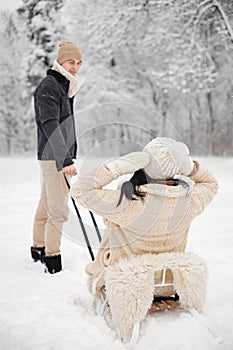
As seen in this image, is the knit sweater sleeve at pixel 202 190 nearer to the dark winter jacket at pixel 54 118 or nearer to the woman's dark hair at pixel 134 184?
the woman's dark hair at pixel 134 184

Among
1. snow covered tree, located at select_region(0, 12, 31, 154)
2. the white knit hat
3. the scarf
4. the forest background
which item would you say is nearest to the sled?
the white knit hat

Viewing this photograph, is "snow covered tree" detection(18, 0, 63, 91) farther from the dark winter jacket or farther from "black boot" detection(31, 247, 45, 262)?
"black boot" detection(31, 247, 45, 262)

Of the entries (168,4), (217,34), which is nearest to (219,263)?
(168,4)

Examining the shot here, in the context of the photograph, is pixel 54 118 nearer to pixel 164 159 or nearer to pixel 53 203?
pixel 53 203

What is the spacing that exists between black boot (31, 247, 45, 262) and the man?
6 centimetres

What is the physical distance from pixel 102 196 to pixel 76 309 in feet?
2.18

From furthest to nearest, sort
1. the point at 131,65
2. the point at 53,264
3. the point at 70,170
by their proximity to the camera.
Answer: the point at 131,65, the point at 53,264, the point at 70,170

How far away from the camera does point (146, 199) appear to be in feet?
6.11

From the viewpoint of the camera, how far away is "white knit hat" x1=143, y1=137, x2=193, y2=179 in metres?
1.88

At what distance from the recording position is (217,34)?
1292 cm

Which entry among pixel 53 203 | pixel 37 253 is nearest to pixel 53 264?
pixel 37 253

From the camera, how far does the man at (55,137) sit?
2859mm

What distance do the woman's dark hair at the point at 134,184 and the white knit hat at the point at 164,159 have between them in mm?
25

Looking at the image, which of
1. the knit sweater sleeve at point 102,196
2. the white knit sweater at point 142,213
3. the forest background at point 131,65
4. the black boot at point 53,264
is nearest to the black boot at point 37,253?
the black boot at point 53,264
